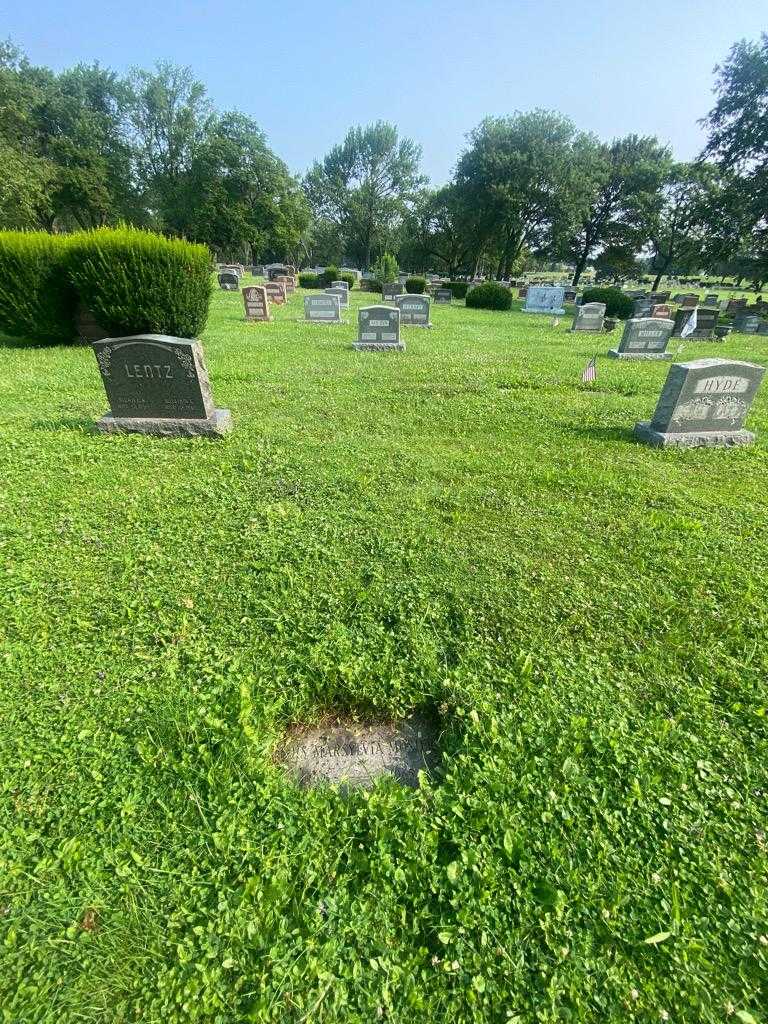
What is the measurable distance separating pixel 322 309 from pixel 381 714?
51.1ft

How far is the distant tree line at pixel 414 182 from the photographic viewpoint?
90.4 ft

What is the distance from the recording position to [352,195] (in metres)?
53.1

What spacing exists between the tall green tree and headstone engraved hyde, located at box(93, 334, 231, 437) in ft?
192

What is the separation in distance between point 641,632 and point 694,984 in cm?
158

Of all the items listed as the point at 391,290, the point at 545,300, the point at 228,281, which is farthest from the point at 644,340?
the point at 228,281

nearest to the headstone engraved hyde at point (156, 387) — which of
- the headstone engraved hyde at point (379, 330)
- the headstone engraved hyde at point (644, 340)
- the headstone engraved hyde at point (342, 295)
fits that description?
the headstone engraved hyde at point (379, 330)

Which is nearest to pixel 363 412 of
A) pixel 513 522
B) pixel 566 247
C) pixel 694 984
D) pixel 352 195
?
pixel 513 522

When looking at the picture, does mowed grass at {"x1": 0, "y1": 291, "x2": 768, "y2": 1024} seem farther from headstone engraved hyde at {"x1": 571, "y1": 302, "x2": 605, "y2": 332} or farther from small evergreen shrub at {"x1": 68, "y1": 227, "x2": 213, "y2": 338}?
headstone engraved hyde at {"x1": 571, "y1": 302, "x2": 605, "y2": 332}

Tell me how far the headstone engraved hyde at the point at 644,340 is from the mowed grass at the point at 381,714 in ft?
28.2

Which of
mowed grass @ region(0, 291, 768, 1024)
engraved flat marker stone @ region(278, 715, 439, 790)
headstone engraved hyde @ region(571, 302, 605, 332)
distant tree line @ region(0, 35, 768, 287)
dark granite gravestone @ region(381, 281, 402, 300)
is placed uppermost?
distant tree line @ region(0, 35, 768, 287)

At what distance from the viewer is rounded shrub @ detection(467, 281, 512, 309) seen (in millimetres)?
23922

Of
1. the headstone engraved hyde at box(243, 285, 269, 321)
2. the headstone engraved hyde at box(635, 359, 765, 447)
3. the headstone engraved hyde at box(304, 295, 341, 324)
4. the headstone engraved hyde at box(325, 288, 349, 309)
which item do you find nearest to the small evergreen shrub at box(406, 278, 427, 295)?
the headstone engraved hyde at box(325, 288, 349, 309)

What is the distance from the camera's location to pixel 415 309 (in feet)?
50.9

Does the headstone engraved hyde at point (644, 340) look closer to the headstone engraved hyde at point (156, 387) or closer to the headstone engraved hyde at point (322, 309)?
the headstone engraved hyde at point (322, 309)
